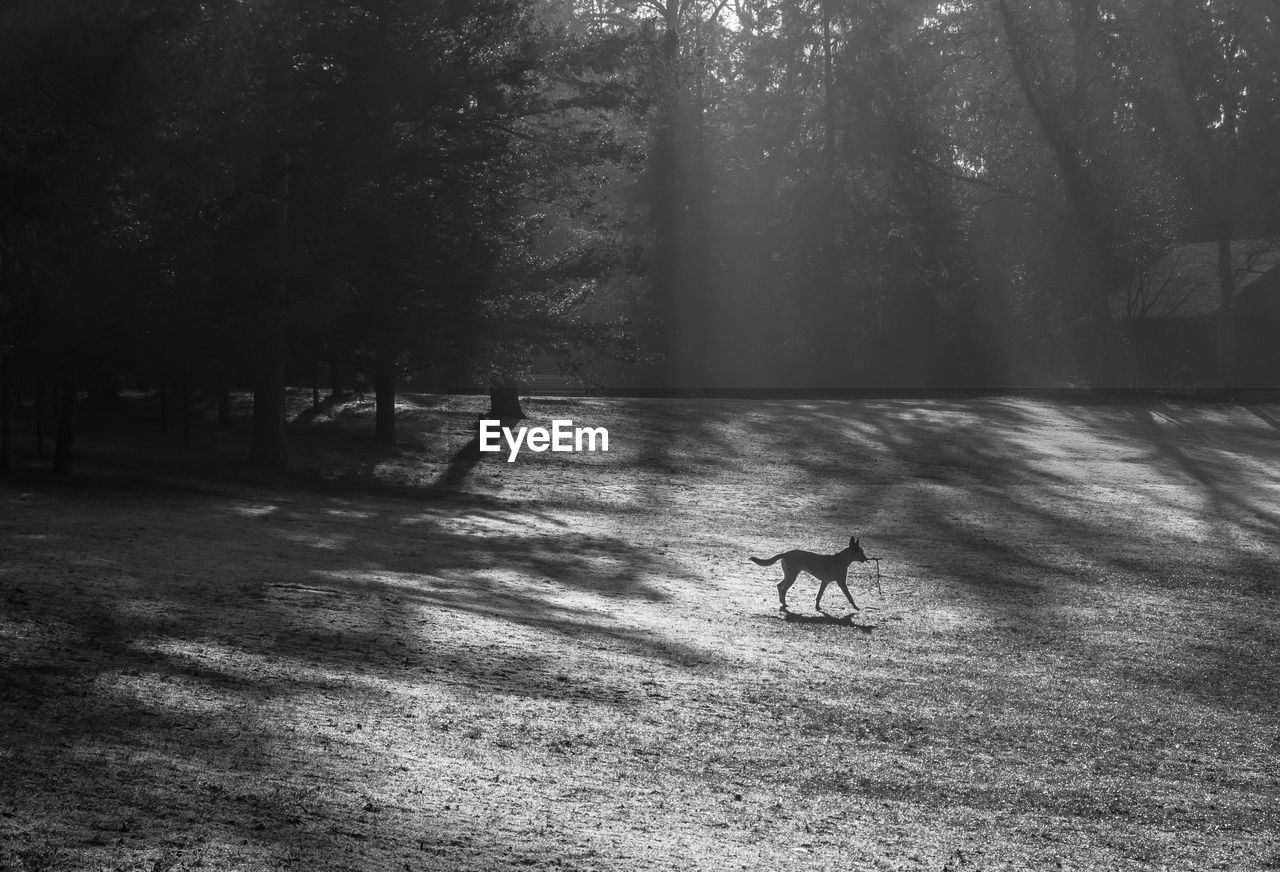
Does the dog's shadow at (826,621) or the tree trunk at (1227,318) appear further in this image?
the tree trunk at (1227,318)

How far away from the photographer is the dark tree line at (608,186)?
17.9m

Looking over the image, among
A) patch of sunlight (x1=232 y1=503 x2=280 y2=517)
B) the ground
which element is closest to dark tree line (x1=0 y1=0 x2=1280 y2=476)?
patch of sunlight (x1=232 y1=503 x2=280 y2=517)

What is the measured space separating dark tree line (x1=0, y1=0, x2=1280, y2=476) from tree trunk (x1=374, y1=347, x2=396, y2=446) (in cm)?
8

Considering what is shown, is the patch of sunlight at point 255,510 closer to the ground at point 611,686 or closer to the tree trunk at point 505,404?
the ground at point 611,686

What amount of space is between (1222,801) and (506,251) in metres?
21.6

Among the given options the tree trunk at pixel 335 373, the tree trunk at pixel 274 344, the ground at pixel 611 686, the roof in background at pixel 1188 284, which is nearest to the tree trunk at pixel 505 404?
the tree trunk at pixel 335 373

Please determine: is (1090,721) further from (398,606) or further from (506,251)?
(506,251)

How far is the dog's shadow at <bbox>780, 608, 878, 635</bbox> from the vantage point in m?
14.2

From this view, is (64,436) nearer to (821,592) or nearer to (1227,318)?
(821,592)

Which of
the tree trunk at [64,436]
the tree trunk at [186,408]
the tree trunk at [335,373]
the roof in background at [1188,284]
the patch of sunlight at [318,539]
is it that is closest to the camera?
the patch of sunlight at [318,539]

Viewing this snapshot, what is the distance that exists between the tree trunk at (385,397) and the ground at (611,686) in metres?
6.21

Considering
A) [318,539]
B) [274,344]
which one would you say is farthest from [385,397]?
[318,539]

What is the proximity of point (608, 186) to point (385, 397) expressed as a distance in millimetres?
24047

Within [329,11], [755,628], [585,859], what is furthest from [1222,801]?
[329,11]
